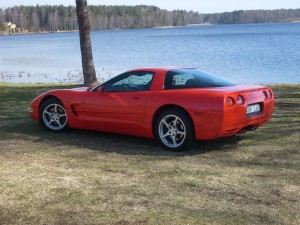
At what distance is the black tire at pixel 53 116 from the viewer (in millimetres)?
8188

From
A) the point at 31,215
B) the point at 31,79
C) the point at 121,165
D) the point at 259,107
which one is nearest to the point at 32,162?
the point at 121,165

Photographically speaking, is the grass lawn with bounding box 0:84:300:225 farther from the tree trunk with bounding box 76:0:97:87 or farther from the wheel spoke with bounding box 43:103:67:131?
the tree trunk with bounding box 76:0:97:87

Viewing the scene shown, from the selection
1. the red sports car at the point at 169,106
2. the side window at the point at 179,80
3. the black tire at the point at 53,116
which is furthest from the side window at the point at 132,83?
the black tire at the point at 53,116

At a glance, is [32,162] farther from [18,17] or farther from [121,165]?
[18,17]

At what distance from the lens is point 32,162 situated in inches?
244

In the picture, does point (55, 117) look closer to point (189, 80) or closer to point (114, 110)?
point (114, 110)

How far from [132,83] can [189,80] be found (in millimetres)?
909

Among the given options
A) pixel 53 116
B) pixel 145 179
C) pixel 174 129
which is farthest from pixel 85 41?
pixel 145 179

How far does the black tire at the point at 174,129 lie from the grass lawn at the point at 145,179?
167mm

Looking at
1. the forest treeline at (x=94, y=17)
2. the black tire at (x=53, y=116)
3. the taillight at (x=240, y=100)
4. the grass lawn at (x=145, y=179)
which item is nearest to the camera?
the grass lawn at (x=145, y=179)

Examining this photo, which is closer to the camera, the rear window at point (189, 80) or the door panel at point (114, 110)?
the rear window at point (189, 80)

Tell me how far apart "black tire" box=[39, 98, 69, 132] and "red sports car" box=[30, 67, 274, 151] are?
4 cm

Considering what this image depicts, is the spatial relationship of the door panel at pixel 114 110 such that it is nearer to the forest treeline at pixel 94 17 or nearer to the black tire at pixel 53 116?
the black tire at pixel 53 116

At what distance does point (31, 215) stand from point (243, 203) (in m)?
1.99
